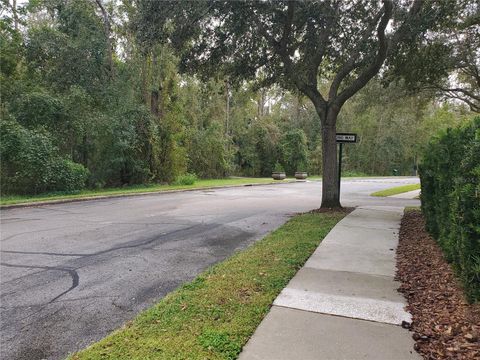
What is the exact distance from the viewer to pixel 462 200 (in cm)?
363

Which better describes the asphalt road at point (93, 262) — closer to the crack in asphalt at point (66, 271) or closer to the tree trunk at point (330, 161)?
the crack in asphalt at point (66, 271)

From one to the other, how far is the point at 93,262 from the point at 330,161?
23.4 ft

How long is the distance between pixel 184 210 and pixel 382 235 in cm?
605

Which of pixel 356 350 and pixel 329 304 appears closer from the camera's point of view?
pixel 356 350

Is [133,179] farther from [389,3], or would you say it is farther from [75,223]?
[389,3]

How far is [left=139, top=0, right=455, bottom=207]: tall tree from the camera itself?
9102mm

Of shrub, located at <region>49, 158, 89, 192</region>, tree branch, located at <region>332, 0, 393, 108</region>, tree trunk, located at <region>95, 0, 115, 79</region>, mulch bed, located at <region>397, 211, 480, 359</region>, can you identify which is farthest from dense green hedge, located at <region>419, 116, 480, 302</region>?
tree trunk, located at <region>95, 0, 115, 79</region>

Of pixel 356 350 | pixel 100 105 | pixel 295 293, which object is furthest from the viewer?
pixel 100 105

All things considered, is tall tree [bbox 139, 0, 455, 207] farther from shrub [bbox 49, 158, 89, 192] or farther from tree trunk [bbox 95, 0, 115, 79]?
tree trunk [bbox 95, 0, 115, 79]

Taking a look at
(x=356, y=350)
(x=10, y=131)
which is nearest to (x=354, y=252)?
(x=356, y=350)

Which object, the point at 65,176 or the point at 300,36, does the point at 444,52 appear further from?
the point at 65,176

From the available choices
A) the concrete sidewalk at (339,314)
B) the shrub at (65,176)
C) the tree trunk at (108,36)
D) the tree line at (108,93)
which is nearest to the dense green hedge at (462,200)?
the concrete sidewalk at (339,314)

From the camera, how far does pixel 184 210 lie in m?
11.4

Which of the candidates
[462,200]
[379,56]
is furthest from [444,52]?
[462,200]
